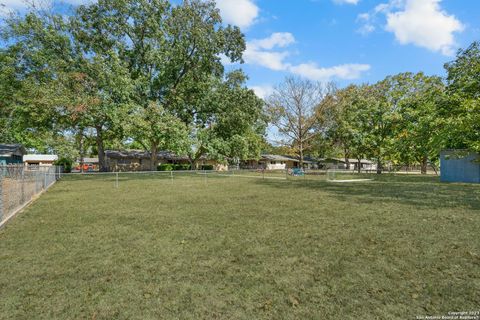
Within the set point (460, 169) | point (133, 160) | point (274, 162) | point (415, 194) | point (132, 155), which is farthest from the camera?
point (274, 162)

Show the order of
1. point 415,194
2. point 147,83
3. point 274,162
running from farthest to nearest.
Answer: point 274,162, point 147,83, point 415,194

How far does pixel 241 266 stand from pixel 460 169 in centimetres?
2524

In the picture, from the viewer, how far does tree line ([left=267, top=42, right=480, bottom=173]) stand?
1959 centimetres

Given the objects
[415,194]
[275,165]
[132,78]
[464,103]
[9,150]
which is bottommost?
[415,194]

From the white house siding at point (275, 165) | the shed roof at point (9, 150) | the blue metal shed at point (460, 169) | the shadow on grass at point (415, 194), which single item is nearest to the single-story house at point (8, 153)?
the shed roof at point (9, 150)

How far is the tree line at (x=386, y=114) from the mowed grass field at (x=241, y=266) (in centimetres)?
1272

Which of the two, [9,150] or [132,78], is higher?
[132,78]

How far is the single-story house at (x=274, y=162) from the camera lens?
73.9m

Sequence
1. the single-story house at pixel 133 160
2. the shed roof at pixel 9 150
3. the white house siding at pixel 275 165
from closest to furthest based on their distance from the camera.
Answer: the shed roof at pixel 9 150 < the single-story house at pixel 133 160 < the white house siding at pixel 275 165

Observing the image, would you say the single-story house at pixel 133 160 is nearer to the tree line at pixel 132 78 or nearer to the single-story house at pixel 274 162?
the single-story house at pixel 274 162

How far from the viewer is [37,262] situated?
16.4 ft

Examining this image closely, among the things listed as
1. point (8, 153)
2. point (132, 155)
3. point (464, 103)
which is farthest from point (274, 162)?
point (464, 103)

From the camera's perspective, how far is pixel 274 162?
7756 centimetres

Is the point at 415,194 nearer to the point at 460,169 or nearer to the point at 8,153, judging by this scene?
the point at 460,169
